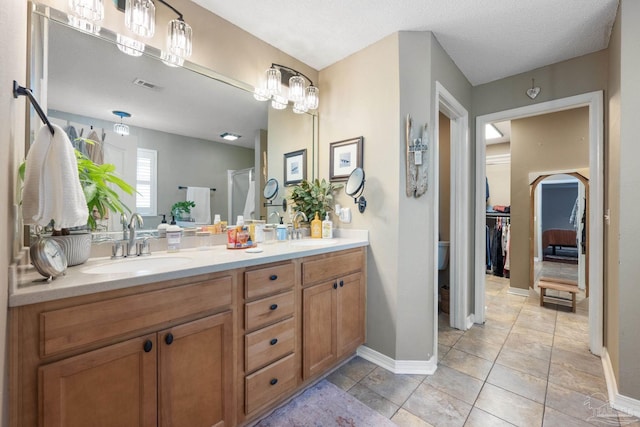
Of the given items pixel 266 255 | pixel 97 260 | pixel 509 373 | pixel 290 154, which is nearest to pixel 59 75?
pixel 97 260

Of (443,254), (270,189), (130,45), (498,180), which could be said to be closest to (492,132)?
(498,180)

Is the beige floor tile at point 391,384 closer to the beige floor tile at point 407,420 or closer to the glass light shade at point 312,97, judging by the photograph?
the beige floor tile at point 407,420

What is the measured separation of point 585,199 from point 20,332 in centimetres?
494

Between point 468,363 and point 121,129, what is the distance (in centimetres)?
280

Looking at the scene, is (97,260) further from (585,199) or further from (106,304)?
(585,199)

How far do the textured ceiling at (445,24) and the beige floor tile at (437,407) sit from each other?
2.45 m

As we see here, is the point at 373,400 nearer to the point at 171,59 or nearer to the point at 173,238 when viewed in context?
the point at 173,238

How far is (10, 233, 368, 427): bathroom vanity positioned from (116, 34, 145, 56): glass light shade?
3.70 feet

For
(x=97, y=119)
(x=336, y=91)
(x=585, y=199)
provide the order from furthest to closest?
(x=585, y=199) < (x=336, y=91) < (x=97, y=119)

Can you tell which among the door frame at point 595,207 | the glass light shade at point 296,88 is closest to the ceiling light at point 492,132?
the door frame at point 595,207

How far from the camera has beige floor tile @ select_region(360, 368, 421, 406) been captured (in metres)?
1.69

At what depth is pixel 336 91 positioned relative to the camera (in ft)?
7.79

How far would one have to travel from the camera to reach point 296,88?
2258 mm

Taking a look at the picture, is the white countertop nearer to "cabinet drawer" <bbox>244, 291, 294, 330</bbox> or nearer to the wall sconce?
"cabinet drawer" <bbox>244, 291, 294, 330</bbox>
